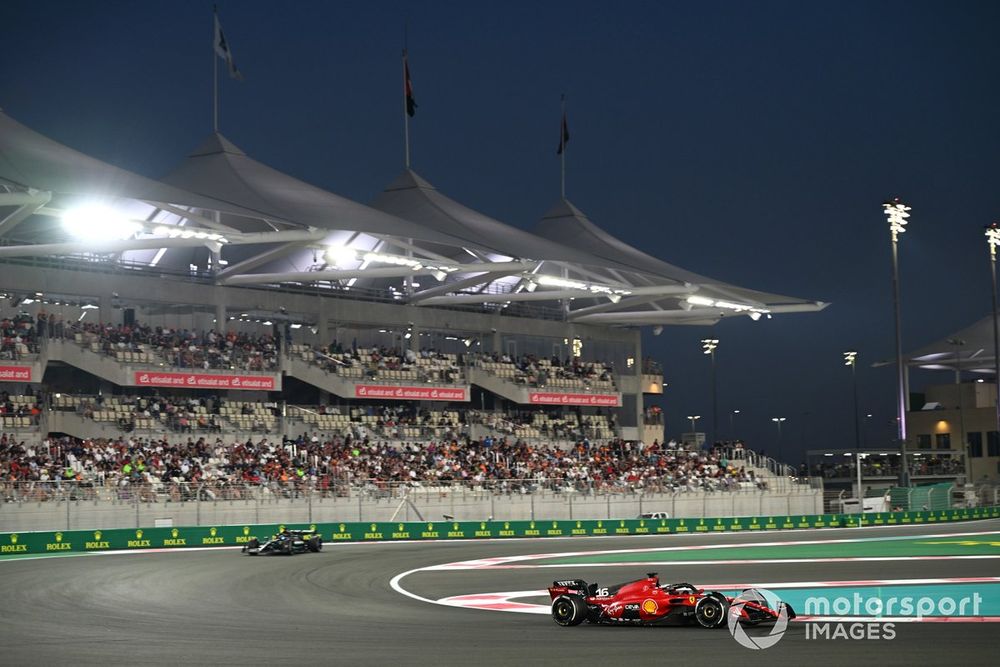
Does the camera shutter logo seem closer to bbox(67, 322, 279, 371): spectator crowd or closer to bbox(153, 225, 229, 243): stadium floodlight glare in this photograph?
bbox(153, 225, 229, 243): stadium floodlight glare

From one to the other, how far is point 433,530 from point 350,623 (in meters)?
29.0

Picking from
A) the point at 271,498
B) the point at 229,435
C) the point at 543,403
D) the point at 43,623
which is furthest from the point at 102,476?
the point at 543,403

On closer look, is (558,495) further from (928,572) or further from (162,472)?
(928,572)

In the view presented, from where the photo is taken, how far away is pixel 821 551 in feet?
127

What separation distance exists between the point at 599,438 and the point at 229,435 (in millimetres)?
23085

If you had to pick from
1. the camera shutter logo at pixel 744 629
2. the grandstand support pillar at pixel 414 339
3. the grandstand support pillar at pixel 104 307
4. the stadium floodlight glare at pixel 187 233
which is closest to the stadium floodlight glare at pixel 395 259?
the stadium floodlight glare at pixel 187 233

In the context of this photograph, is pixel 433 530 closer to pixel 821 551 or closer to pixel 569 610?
pixel 821 551

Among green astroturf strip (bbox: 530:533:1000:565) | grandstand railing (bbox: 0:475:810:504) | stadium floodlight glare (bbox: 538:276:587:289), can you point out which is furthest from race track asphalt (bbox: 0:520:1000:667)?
stadium floodlight glare (bbox: 538:276:587:289)

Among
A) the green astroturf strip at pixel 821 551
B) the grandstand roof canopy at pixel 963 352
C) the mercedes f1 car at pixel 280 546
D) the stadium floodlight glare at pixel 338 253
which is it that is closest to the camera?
the green astroturf strip at pixel 821 551

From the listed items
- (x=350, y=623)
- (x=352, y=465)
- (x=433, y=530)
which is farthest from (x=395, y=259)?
(x=350, y=623)

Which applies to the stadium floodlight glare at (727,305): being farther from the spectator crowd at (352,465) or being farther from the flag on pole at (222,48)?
the flag on pole at (222,48)

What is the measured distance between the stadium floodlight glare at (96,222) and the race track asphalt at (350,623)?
40.9 feet

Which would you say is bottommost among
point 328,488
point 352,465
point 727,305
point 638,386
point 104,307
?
point 328,488

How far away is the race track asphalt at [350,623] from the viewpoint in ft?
51.5
